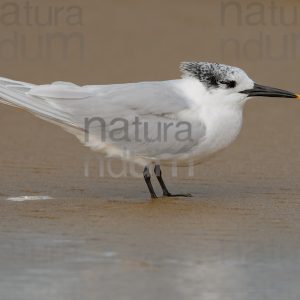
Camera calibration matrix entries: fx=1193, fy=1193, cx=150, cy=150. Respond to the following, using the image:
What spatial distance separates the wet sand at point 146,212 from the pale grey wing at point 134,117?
36 cm

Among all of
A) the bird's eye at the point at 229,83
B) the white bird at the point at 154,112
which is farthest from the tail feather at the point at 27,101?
the bird's eye at the point at 229,83

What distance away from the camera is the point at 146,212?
7.43m

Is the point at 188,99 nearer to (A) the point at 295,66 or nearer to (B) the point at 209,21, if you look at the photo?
(A) the point at 295,66

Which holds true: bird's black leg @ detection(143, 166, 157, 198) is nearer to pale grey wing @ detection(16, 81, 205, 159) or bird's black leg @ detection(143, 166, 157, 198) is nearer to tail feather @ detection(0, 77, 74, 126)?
pale grey wing @ detection(16, 81, 205, 159)

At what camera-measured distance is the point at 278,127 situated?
973cm

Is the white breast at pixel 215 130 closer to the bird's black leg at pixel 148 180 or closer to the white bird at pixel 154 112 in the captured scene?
the white bird at pixel 154 112

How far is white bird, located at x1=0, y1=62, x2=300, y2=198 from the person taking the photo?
305 inches

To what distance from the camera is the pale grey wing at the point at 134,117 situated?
7.74 m

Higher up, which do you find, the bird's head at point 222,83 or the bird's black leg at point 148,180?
the bird's head at point 222,83

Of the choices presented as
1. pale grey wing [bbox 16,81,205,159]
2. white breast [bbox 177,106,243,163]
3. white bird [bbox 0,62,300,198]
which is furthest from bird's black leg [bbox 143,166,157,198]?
white breast [bbox 177,106,243,163]

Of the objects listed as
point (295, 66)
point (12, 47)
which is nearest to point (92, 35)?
point (12, 47)

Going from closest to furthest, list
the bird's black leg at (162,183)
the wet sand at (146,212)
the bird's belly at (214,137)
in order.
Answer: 1. the wet sand at (146,212)
2. the bird's belly at (214,137)
3. the bird's black leg at (162,183)

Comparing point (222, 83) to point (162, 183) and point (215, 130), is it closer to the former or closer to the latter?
point (215, 130)

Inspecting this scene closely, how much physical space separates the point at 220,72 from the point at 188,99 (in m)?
0.28
